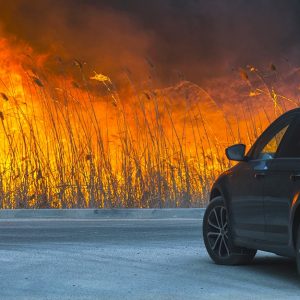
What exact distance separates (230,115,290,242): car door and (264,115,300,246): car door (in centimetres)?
14

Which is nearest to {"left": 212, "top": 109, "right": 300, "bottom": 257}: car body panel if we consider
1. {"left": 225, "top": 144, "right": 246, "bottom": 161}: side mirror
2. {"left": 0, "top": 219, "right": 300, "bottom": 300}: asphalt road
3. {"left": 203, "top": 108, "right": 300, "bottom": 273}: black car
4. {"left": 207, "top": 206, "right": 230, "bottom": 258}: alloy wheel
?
{"left": 203, "top": 108, "right": 300, "bottom": 273}: black car

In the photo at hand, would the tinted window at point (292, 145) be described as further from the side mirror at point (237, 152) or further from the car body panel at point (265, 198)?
the side mirror at point (237, 152)

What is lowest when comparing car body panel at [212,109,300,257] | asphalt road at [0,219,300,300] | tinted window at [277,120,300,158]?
asphalt road at [0,219,300,300]

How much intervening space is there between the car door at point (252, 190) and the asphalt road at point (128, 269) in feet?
1.40

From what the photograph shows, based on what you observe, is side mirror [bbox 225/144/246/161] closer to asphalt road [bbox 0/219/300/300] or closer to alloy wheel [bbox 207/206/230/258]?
alloy wheel [bbox 207/206/230/258]

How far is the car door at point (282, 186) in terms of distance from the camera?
29.2 feet

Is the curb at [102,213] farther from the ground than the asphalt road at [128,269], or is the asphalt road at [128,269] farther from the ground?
the curb at [102,213]

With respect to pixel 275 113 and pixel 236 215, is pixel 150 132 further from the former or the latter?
pixel 236 215

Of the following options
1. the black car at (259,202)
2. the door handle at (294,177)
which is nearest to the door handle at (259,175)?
the black car at (259,202)

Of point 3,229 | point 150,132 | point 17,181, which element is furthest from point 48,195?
point 3,229

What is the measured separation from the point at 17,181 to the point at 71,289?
37.9 feet

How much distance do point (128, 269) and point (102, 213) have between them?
361 inches

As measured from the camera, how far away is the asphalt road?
27.8 feet

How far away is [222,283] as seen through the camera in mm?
9031
